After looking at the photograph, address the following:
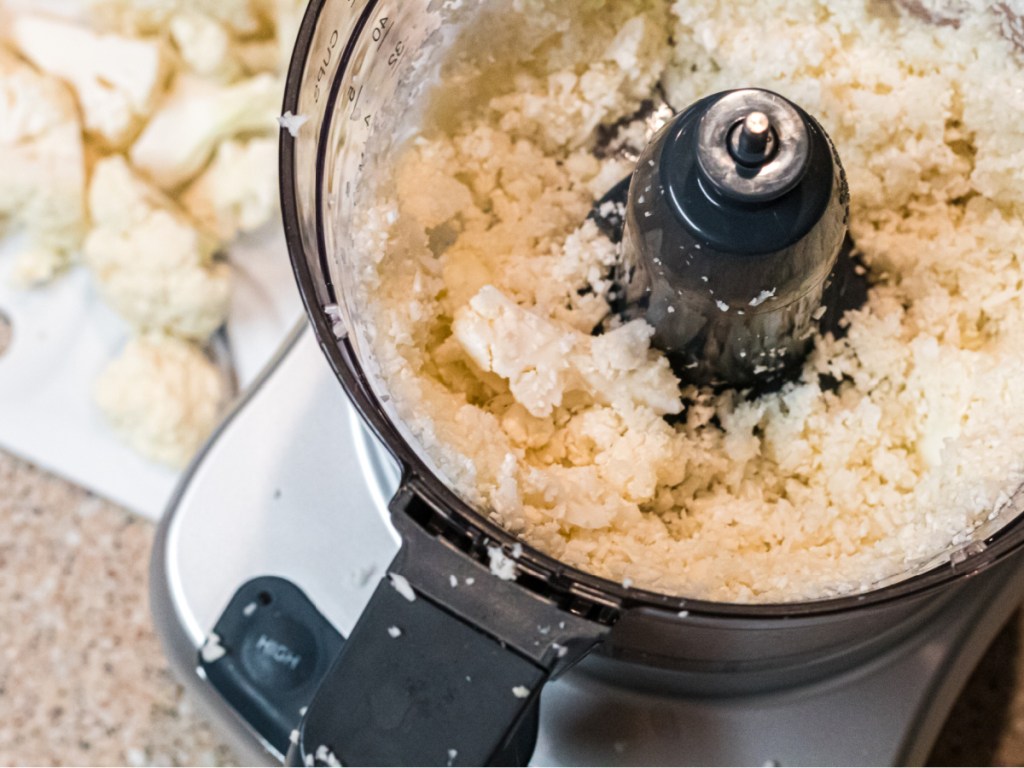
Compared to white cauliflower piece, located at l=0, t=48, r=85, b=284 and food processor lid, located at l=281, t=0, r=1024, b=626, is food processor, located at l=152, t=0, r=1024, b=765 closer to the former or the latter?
food processor lid, located at l=281, t=0, r=1024, b=626

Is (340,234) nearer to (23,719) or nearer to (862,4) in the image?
(862,4)

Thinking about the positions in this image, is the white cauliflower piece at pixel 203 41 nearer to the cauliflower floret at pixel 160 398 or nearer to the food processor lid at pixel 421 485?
the cauliflower floret at pixel 160 398

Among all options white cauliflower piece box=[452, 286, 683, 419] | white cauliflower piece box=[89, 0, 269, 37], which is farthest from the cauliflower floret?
white cauliflower piece box=[452, 286, 683, 419]

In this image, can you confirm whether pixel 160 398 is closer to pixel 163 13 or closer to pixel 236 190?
pixel 236 190

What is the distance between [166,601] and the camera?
23.8 inches

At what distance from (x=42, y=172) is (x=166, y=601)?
1.12ft

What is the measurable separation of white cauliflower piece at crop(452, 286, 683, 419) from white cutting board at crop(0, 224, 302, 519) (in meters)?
0.34

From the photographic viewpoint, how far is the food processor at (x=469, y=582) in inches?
15.2

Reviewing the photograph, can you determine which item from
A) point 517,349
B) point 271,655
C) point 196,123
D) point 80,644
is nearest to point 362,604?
point 271,655

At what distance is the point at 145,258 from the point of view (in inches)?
29.2

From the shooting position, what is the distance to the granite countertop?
738 millimetres

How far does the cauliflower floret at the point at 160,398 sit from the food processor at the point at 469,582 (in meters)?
0.14

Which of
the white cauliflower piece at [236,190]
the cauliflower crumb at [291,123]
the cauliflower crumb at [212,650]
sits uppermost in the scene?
the white cauliflower piece at [236,190]

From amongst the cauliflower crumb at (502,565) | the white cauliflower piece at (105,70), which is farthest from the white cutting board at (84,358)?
the cauliflower crumb at (502,565)
